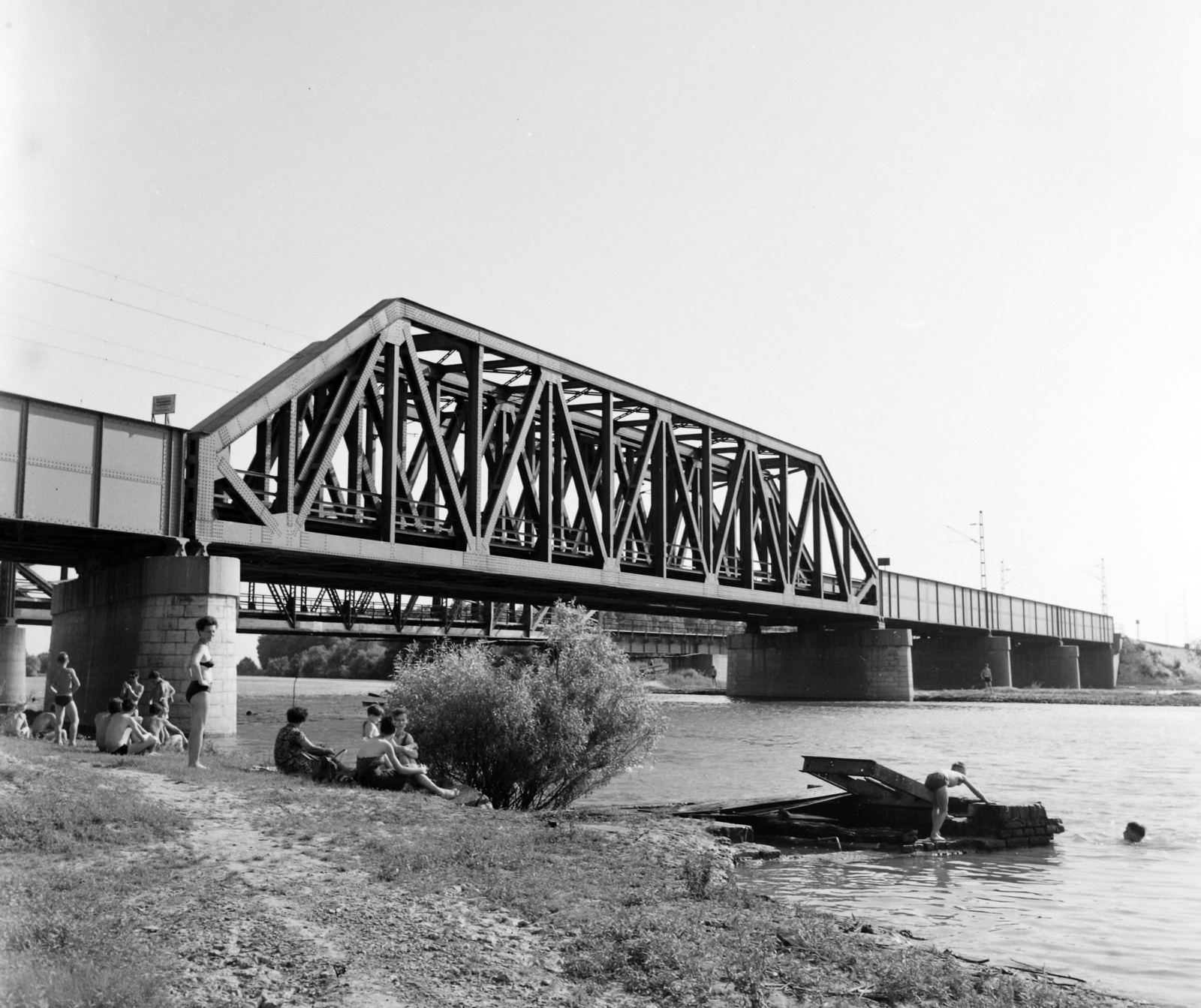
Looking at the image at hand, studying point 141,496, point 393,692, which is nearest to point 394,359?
point 141,496

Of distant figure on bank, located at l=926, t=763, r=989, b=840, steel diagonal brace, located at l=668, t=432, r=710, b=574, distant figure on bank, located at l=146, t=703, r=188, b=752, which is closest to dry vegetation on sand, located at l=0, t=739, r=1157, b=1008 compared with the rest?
distant figure on bank, located at l=926, t=763, r=989, b=840

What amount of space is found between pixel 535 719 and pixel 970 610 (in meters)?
90.7

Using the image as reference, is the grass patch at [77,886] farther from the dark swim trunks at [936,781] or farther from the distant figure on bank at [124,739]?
the dark swim trunks at [936,781]

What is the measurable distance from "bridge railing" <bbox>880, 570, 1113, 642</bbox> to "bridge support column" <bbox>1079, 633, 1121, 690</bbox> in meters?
12.3

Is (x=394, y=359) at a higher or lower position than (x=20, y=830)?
higher

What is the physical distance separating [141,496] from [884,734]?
3147 cm

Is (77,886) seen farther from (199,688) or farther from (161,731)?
(161,731)

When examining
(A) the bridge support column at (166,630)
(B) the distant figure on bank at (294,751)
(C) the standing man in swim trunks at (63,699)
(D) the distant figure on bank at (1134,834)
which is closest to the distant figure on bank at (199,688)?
(B) the distant figure on bank at (294,751)

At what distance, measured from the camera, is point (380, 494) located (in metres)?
43.7

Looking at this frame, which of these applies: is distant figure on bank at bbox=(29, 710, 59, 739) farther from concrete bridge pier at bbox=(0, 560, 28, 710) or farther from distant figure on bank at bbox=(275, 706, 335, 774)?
concrete bridge pier at bbox=(0, 560, 28, 710)

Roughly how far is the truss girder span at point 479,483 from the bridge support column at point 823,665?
284 inches

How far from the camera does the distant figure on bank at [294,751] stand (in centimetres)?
1898

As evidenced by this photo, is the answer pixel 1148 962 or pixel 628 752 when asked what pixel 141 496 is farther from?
pixel 1148 962

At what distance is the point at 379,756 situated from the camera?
1856 centimetres
